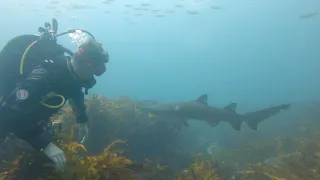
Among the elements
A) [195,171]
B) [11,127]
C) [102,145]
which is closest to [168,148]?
[102,145]

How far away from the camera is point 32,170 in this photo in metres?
3.96

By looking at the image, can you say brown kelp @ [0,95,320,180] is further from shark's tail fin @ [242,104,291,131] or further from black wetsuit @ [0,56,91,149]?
shark's tail fin @ [242,104,291,131]

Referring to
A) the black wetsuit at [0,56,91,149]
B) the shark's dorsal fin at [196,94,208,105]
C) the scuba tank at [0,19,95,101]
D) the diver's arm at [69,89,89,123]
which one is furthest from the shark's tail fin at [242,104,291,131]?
the black wetsuit at [0,56,91,149]

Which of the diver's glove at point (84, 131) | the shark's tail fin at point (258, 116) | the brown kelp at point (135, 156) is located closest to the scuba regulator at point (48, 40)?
the brown kelp at point (135, 156)

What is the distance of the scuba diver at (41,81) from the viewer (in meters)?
3.34

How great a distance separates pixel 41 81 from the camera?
3486 millimetres

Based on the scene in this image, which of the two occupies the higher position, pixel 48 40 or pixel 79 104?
pixel 48 40

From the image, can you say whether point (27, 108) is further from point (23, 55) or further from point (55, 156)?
point (23, 55)

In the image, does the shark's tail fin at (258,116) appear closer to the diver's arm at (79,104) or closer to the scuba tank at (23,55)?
the diver's arm at (79,104)

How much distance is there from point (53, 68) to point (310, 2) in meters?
112

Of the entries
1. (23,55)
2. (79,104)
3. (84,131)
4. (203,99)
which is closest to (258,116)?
(203,99)

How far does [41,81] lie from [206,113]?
8977mm

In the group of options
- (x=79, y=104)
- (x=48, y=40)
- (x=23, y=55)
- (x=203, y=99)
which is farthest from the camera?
(x=203, y=99)

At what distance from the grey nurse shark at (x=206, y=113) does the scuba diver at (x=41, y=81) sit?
23.1ft
